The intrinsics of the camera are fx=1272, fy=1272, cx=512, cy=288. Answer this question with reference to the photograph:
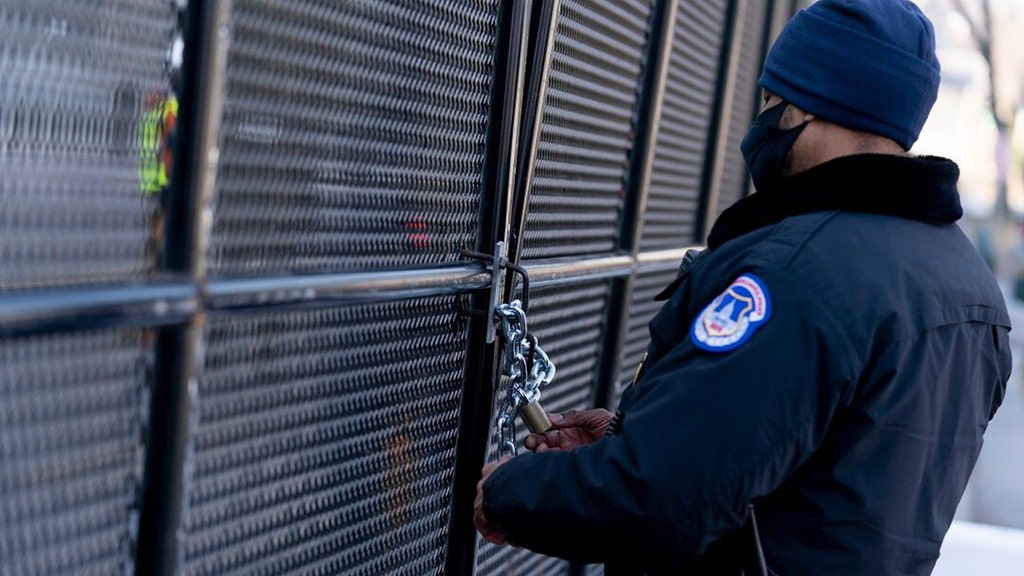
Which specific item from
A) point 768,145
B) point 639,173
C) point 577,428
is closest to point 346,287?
point 577,428

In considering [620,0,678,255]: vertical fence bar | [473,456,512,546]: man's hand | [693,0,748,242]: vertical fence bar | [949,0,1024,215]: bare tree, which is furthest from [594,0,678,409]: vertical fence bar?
[949,0,1024,215]: bare tree

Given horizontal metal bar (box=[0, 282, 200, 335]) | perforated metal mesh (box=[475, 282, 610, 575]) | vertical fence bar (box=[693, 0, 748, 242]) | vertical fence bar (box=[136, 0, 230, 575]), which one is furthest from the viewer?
vertical fence bar (box=[693, 0, 748, 242])

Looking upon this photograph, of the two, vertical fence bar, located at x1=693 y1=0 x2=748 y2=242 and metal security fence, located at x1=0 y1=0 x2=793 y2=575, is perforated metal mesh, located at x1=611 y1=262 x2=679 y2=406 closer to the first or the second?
vertical fence bar, located at x1=693 y1=0 x2=748 y2=242

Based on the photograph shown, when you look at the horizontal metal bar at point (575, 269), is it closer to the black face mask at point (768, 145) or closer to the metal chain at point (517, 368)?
the metal chain at point (517, 368)

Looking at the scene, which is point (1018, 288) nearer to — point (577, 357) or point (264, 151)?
point (577, 357)

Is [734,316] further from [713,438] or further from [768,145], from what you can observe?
[768,145]

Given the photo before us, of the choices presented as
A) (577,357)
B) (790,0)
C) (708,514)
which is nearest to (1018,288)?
(790,0)

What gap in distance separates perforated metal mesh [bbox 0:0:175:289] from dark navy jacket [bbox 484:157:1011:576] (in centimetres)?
90

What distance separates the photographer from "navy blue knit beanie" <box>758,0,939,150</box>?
8.07 feet

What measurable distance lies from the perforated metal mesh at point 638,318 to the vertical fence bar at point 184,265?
2432 millimetres

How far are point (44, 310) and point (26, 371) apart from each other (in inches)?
3.9

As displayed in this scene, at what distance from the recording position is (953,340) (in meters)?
2.39

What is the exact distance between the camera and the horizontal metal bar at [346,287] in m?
1.92

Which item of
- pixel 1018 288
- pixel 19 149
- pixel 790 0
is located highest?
pixel 790 0
